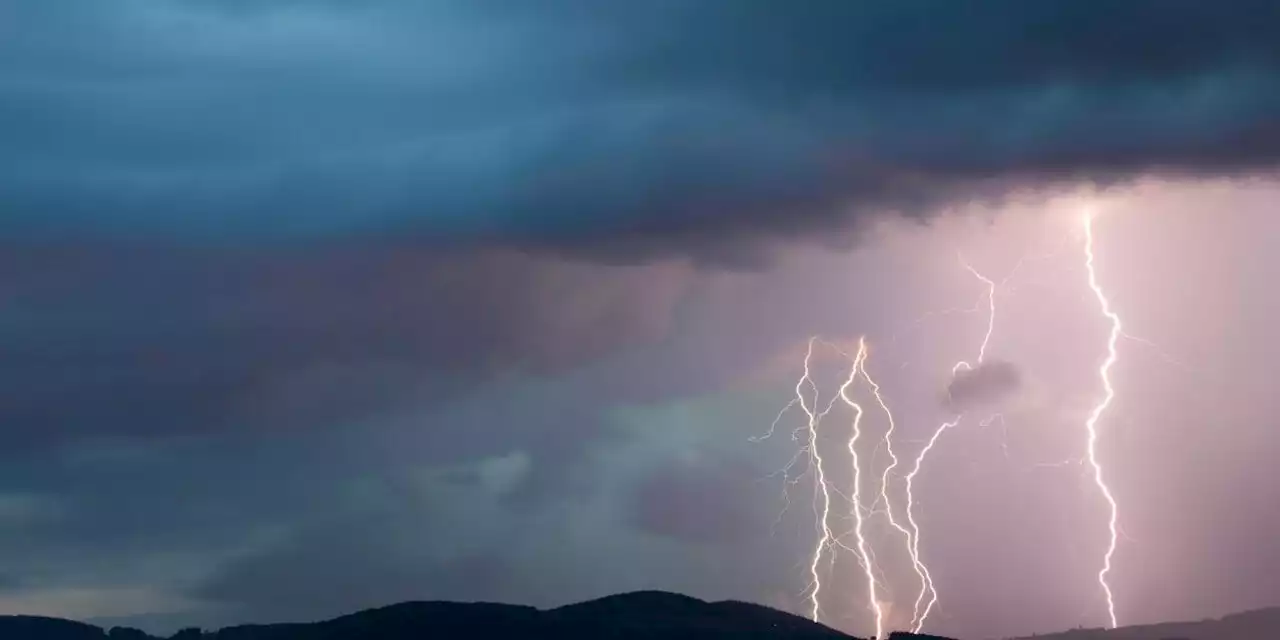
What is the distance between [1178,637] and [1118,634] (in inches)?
250

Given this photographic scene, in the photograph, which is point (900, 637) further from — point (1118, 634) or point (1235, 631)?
point (1235, 631)

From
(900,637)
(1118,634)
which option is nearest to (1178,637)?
(1118,634)

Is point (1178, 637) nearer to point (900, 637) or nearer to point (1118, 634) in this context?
point (1118, 634)

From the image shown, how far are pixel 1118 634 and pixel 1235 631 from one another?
14.9 m

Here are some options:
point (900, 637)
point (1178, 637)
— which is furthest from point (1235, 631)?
point (900, 637)

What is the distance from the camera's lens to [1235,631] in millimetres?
173625

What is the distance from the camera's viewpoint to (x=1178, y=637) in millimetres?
165875

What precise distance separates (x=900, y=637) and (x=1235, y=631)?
124 feet

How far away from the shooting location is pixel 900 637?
170m

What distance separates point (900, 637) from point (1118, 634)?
77.1 feet
